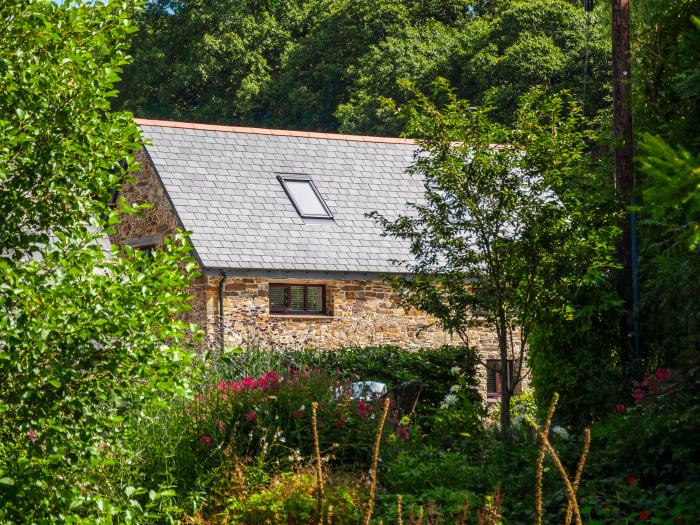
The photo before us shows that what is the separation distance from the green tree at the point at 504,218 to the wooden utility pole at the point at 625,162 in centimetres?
64

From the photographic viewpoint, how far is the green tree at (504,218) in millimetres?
12562

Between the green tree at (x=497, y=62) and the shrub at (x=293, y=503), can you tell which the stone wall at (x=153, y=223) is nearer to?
the shrub at (x=293, y=503)

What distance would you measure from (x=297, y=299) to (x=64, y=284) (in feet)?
48.8

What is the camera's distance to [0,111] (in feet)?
23.4

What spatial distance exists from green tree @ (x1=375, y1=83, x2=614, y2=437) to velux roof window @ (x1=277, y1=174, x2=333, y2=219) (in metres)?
9.38

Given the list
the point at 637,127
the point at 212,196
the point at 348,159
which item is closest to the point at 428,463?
the point at 637,127

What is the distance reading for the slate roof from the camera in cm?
2103

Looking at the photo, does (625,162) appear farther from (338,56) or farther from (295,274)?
(338,56)

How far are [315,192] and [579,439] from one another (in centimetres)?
1306

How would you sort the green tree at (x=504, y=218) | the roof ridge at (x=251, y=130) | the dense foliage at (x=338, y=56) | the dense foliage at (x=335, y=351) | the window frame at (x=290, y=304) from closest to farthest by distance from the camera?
the dense foliage at (x=335, y=351) → the green tree at (x=504, y=218) → the window frame at (x=290, y=304) → the roof ridge at (x=251, y=130) → the dense foliage at (x=338, y=56)

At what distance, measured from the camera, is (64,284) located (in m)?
6.88

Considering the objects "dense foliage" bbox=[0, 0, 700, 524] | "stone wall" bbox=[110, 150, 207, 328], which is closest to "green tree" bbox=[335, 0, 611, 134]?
"stone wall" bbox=[110, 150, 207, 328]

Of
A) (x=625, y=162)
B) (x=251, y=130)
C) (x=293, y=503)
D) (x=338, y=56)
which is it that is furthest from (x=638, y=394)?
(x=338, y=56)

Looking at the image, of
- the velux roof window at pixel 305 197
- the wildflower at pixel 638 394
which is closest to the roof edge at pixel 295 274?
the velux roof window at pixel 305 197
